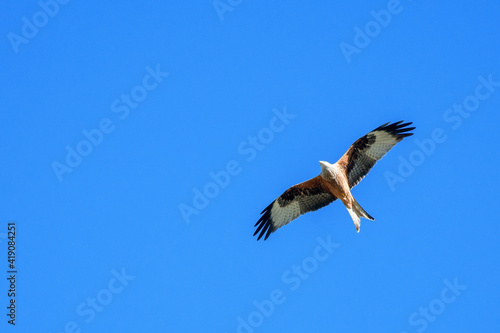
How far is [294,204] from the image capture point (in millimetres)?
13430

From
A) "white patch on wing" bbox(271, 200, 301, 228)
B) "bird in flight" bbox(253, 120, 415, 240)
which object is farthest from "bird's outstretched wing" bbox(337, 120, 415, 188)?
"white patch on wing" bbox(271, 200, 301, 228)

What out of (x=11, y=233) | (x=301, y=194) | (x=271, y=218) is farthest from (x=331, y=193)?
(x=11, y=233)

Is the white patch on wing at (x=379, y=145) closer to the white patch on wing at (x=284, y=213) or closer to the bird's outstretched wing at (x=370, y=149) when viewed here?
the bird's outstretched wing at (x=370, y=149)

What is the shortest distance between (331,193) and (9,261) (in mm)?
6710

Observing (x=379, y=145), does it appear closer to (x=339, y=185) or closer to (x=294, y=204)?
(x=339, y=185)

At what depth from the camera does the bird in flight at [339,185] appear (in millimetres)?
12328

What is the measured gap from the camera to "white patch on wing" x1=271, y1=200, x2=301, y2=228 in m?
13.4

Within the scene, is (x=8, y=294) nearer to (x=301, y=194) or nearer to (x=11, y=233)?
(x=11, y=233)

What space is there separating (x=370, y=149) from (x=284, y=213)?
89.3 inches

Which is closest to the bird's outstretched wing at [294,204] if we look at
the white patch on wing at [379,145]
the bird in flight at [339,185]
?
the bird in flight at [339,185]

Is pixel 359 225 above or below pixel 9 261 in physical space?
below

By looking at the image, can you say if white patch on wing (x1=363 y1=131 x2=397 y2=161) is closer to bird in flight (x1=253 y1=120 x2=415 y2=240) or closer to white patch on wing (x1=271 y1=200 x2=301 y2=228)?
bird in flight (x1=253 y1=120 x2=415 y2=240)

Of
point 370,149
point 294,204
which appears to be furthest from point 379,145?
point 294,204

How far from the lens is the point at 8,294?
12906mm
